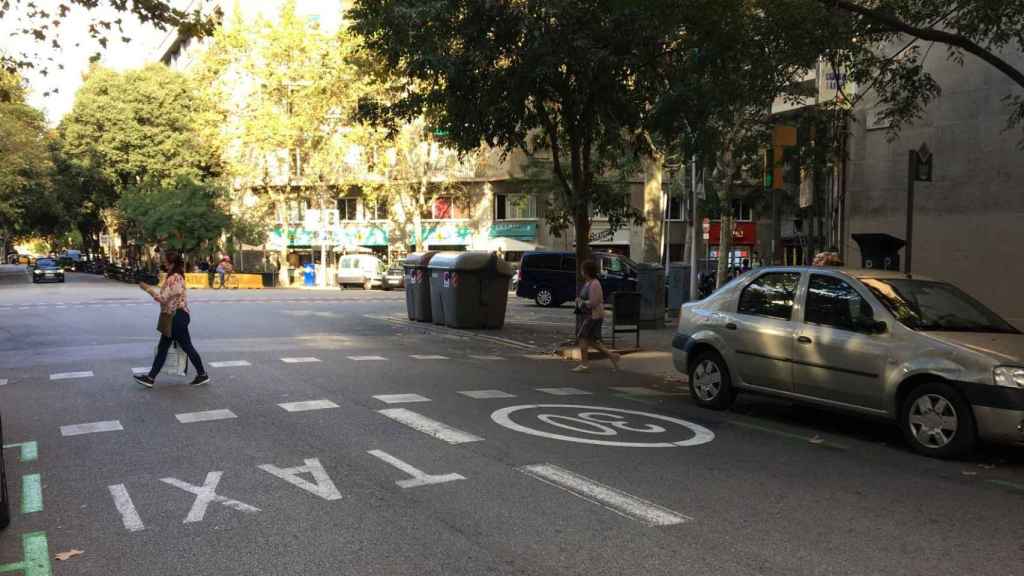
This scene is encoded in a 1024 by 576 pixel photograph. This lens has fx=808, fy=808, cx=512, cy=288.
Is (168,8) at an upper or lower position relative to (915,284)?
upper

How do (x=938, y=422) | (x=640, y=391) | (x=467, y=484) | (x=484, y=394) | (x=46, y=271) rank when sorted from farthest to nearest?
(x=46, y=271)
(x=640, y=391)
(x=484, y=394)
(x=938, y=422)
(x=467, y=484)

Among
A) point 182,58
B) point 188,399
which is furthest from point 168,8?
point 182,58

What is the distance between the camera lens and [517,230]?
157 feet

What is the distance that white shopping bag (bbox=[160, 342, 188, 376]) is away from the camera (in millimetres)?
10195

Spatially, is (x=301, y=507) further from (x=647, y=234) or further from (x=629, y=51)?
(x=647, y=234)

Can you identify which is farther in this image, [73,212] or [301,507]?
[73,212]

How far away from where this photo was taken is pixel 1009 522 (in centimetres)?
506

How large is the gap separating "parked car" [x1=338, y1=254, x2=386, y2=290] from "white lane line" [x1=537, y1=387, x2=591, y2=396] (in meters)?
31.7

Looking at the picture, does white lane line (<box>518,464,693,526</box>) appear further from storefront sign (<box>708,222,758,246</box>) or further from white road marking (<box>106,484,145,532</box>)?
storefront sign (<box>708,222,758,246</box>)

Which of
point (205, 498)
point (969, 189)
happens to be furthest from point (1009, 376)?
point (969, 189)

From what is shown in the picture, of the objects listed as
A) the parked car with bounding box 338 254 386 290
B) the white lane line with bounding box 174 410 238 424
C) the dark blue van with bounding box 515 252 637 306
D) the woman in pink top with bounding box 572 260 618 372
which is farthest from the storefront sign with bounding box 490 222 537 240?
the white lane line with bounding box 174 410 238 424

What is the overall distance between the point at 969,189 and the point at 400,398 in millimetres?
13565

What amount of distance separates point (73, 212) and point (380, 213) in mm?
24889

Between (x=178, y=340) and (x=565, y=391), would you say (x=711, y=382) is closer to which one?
(x=565, y=391)
